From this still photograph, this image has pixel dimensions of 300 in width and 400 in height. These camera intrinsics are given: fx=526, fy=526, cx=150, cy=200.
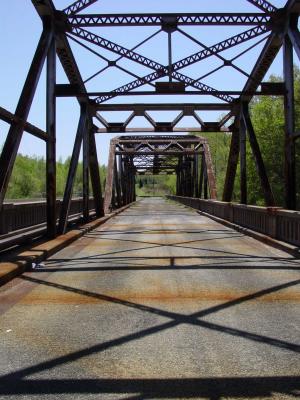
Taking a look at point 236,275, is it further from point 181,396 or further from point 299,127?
point 299,127

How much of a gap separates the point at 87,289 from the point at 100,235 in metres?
8.79

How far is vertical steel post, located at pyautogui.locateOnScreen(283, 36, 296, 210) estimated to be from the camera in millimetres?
13477

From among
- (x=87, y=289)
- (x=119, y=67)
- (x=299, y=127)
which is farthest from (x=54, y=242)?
(x=299, y=127)

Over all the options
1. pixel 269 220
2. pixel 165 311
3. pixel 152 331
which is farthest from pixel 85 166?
pixel 152 331

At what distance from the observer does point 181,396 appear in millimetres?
3521

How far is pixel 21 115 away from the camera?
10.6 meters

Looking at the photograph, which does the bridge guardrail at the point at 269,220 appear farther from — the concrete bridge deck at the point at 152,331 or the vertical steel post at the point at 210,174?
the vertical steel post at the point at 210,174

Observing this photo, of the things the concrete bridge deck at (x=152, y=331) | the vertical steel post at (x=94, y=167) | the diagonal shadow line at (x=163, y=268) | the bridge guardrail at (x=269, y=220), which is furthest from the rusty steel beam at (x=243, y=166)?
the diagonal shadow line at (x=163, y=268)

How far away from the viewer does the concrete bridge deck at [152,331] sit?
12.2 feet

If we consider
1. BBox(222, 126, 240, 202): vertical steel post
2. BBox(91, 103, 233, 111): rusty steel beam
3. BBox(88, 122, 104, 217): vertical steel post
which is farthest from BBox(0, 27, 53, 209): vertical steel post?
BBox(222, 126, 240, 202): vertical steel post

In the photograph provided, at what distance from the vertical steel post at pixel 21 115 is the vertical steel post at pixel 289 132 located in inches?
245

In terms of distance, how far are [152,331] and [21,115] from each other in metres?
6.79

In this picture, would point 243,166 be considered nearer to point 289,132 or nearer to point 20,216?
point 289,132

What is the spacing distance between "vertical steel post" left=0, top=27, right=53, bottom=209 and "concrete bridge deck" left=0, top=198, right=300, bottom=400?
1.91 meters
